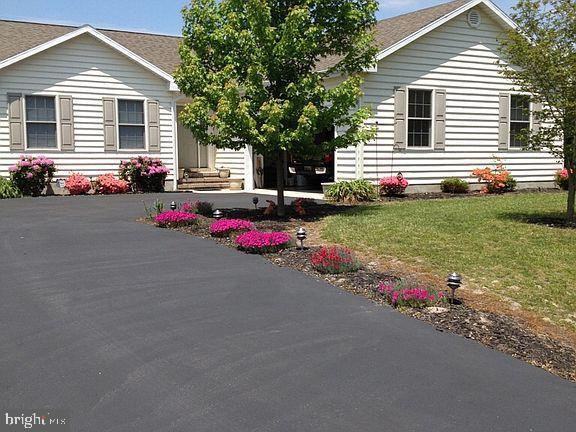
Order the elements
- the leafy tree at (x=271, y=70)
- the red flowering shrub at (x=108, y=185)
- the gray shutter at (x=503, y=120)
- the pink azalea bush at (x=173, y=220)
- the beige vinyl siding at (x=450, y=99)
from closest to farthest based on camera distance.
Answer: the pink azalea bush at (x=173, y=220) < the leafy tree at (x=271, y=70) < the beige vinyl siding at (x=450, y=99) < the red flowering shrub at (x=108, y=185) < the gray shutter at (x=503, y=120)

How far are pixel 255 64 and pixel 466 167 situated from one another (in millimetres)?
8928

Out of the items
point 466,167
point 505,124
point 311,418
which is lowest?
point 311,418

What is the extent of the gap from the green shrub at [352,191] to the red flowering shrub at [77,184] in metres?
7.14

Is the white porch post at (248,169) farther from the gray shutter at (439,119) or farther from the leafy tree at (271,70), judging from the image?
the leafy tree at (271,70)

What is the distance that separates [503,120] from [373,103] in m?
4.69

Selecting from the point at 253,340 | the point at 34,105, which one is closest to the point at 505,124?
the point at 34,105

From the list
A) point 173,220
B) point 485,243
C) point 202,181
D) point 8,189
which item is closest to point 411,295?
point 485,243

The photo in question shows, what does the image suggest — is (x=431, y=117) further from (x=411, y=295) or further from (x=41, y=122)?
(x=411, y=295)

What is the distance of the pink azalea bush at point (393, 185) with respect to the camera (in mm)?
16125

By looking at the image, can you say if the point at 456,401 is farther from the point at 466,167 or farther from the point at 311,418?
the point at 466,167

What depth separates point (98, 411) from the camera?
383cm

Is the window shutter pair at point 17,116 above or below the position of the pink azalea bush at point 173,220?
above

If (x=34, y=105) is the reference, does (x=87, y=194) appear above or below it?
below

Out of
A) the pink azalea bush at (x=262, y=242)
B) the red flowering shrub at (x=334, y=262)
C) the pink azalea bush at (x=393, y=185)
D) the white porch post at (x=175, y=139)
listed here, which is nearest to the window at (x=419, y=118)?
the pink azalea bush at (x=393, y=185)
